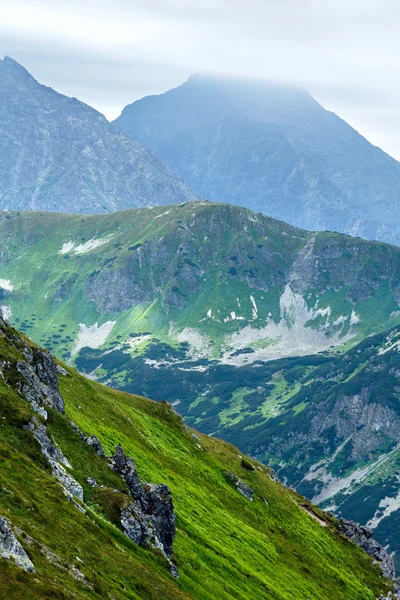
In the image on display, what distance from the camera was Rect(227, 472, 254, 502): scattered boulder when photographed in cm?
12481

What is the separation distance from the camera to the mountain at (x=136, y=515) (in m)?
54.6

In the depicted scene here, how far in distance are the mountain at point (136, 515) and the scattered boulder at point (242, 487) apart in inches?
9.0

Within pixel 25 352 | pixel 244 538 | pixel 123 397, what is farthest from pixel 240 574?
pixel 123 397

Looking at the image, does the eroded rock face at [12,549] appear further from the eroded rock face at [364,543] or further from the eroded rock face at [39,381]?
the eroded rock face at [364,543]

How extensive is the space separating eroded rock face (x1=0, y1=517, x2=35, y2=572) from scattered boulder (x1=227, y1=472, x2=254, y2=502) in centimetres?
8141

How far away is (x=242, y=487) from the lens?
125m

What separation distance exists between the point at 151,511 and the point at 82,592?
2919cm

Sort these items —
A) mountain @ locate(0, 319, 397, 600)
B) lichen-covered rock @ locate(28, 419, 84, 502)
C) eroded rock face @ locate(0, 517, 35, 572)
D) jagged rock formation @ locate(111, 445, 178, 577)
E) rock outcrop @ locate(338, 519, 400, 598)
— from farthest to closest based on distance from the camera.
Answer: rock outcrop @ locate(338, 519, 400, 598) → jagged rock formation @ locate(111, 445, 178, 577) → lichen-covered rock @ locate(28, 419, 84, 502) → mountain @ locate(0, 319, 397, 600) → eroded rock face @ locate(0, 517, 35, 572)

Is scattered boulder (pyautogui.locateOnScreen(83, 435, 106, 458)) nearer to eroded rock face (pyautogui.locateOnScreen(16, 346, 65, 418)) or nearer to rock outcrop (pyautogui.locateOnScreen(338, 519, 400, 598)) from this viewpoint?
eroded rock face (pyautogui.locateOnScreen(16, 346, 65, 418))

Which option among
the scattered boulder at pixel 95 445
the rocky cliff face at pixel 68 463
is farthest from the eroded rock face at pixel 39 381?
the scattered boulder at pixel 95 445

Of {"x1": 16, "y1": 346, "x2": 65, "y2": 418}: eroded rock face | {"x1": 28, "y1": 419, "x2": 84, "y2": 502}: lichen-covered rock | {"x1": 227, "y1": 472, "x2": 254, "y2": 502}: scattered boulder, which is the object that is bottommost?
{"x1": 227, "y1": 472, "x2": 254, "y2": 502}: scattered boulder

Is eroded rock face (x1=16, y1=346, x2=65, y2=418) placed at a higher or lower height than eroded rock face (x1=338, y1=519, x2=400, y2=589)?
higher

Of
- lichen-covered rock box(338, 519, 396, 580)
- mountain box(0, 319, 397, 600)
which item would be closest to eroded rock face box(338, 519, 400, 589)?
lichen-covered rock box(338, 519, 396, 580)

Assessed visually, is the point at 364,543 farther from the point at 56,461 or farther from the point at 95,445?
the point at 56,461
